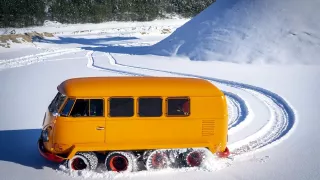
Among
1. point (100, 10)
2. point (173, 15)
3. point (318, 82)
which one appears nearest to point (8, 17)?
point (100, 10)

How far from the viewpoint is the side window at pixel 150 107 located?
9430 mm

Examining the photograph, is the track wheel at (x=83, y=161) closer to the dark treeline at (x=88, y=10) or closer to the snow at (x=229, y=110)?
the snow at (x=229, y=110)

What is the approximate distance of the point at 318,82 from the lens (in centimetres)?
2219

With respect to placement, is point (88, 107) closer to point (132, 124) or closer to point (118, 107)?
point (118, 107)

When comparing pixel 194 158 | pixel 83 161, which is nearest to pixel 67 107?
pixel 83 161

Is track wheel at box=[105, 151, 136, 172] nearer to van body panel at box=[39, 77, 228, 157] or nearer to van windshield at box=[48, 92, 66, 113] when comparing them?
van body panel at box=[39, 77, 228, 157]

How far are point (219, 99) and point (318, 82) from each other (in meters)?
14.7

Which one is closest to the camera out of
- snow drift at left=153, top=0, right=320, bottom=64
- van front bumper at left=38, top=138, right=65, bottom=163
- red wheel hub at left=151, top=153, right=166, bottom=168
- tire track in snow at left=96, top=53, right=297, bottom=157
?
van front bumper at left=38, top=138, right=65, bottom=163

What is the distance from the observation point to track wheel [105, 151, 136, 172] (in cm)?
949

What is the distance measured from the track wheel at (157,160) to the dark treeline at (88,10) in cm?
7858

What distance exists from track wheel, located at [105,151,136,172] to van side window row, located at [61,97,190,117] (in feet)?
3.30

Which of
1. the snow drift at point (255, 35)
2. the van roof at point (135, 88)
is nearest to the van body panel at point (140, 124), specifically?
the van roof at point (135, 88)

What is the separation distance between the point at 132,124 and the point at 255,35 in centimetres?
2685

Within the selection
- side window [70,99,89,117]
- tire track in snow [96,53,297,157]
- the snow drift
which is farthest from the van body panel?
the snow drift
